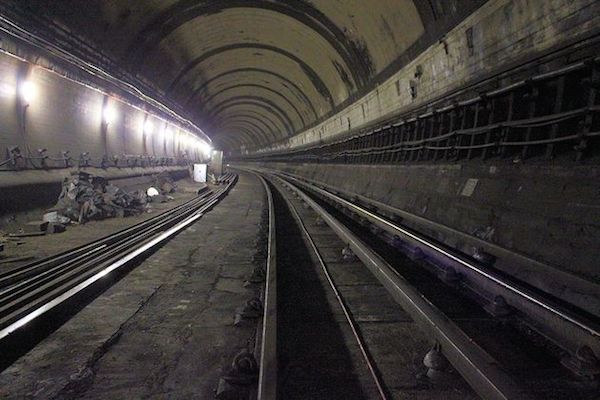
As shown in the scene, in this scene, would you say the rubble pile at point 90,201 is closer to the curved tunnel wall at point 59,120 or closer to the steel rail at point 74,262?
the curved tunnel wall at point 59,120

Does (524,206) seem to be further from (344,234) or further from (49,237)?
(49,237)

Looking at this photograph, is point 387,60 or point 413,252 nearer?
point 413,252

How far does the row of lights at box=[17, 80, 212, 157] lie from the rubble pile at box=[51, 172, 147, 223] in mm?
2314

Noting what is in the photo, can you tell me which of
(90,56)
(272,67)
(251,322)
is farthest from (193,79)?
(251,322)

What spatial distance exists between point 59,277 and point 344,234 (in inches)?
182

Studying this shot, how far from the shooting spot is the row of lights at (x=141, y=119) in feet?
31.2

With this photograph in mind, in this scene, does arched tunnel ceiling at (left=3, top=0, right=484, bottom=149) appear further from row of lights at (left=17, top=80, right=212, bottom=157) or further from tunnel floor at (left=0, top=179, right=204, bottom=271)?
tunnel floor at (left=0, top=179, right=204, bottom=271)

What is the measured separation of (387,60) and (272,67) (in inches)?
573

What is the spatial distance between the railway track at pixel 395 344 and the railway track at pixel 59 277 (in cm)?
206

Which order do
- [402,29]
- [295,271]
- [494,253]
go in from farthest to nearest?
[402,29] < [295,271] < [494,253]

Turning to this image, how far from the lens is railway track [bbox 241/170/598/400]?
8.34ft

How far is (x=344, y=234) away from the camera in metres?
7.33

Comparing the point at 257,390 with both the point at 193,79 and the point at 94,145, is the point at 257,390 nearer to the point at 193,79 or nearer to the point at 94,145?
the point at 94,145

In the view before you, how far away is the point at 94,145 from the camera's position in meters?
13.5
